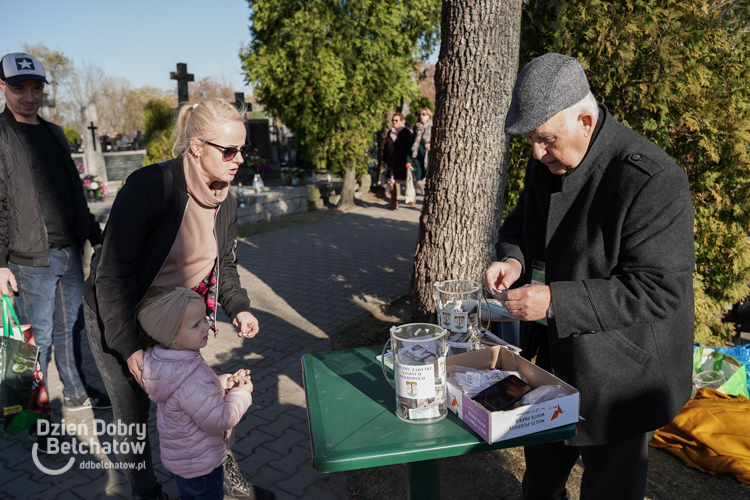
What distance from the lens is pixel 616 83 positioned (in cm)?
395

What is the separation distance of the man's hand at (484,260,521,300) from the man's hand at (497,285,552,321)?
358mm

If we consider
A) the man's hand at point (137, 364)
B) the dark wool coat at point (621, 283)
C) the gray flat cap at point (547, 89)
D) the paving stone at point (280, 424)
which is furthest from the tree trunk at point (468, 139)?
the man's hand at point (137, 364)

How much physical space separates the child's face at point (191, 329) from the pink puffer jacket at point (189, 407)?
0.04 meters

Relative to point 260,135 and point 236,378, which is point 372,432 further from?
point 260,135

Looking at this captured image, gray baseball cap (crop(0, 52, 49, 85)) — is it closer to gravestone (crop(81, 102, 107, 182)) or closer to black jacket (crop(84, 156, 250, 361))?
black jacket (crop(84, 156, 250, 361))

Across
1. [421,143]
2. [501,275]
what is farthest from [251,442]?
[421,143]

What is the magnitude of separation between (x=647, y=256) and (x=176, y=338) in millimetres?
1712

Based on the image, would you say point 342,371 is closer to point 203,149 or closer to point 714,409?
point 203,149

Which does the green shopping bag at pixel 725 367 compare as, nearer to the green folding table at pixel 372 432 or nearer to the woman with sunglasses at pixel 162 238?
the green folding table at pixel 372 432

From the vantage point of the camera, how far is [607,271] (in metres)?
1.75

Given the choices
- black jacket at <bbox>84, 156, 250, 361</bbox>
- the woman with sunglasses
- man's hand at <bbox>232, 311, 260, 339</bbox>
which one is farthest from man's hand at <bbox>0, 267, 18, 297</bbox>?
man's hand at <bbox>232, 311, 260, 339</bbox>

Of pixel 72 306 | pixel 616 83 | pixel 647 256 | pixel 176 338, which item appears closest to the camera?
pixel 647 256

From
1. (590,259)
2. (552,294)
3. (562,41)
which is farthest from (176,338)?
(562,41)

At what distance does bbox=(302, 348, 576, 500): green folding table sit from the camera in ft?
5.07
